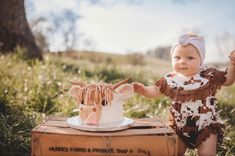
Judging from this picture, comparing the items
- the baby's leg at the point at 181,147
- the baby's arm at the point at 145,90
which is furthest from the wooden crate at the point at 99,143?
the baby's arm at the point at 145,90

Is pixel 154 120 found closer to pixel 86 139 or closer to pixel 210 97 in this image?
pixel 210 97

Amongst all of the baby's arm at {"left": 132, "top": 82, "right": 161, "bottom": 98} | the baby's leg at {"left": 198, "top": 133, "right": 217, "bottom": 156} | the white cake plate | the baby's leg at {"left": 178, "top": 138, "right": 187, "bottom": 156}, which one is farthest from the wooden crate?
the baby's arm at {"left": 132, "top": 82, "right": 161, "bottom": 98}

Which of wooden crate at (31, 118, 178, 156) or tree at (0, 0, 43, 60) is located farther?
tree at (0, 0, 43, 60)

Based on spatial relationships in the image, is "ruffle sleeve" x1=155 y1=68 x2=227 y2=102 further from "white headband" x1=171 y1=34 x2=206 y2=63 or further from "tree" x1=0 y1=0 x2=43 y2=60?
"tree" x1=0 y1=0 x2=43 y2=60

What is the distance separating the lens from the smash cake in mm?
3250

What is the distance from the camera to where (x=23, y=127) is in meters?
4.18

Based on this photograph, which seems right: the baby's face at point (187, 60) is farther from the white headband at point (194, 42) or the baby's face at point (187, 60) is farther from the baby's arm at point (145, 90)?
the baby's arm at point (145, 90)

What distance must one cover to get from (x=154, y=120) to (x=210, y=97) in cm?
53

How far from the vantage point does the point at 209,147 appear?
3.52m

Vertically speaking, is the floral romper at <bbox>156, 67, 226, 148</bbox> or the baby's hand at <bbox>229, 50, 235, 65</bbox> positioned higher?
the baby's hand at <bbox>229, 50, 235, 65</bbox>

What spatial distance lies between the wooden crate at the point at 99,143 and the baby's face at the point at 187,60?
2.43 feet

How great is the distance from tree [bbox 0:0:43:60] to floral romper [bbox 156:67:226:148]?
4.91 m

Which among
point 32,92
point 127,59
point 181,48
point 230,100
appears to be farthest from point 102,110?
point 127,59

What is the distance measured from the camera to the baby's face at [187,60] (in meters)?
3.63
